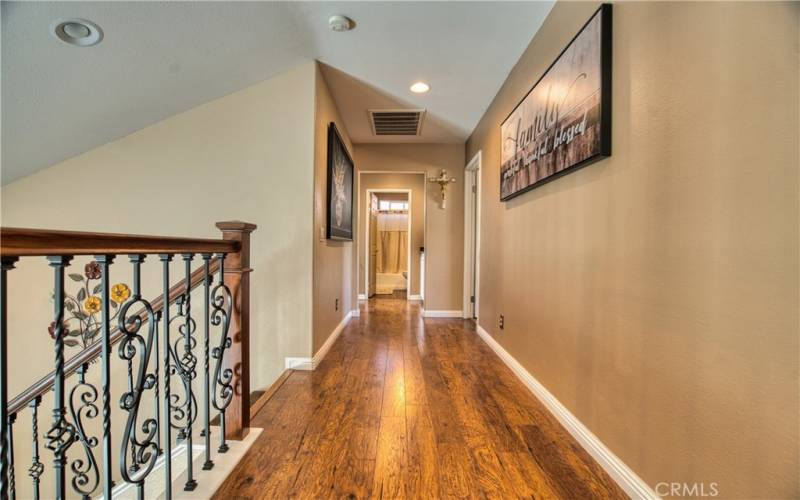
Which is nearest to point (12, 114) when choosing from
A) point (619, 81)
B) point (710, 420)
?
point (619, 81)

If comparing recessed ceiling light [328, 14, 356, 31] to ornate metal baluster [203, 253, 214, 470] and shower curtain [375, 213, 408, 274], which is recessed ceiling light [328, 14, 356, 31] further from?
shower curtain [375, 213, 408, 274]

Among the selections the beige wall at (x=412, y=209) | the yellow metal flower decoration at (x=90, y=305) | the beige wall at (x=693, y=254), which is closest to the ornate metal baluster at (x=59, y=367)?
the beige wall at (x=693, y=254)

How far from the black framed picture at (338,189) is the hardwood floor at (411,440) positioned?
1.27m

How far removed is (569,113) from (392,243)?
20.8 ft

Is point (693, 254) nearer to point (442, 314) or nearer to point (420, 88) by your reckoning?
point (420, 88)

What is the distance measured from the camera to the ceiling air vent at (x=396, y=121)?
3521mm

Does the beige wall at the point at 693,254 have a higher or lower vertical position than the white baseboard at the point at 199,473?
higher

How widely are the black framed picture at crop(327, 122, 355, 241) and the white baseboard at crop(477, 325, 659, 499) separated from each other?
6.46ft

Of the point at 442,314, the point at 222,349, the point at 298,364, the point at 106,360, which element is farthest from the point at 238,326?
the point at 442,314

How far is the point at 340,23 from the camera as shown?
6.89 ft

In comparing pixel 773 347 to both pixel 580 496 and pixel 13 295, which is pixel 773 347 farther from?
pixel 13 295

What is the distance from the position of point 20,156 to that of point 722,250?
13.1 feet

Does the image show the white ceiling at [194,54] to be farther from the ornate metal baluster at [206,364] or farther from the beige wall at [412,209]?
the beige wall at [412,209]

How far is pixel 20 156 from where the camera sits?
7.98 ft
